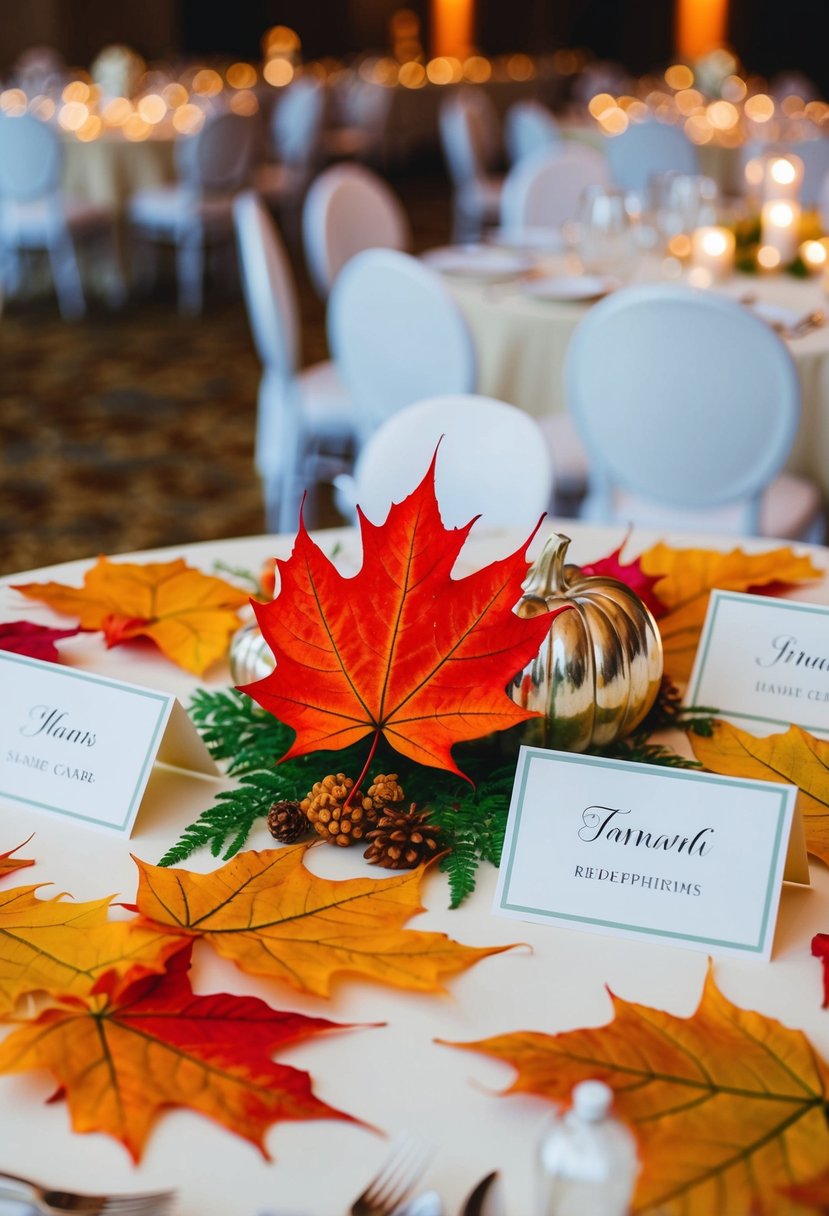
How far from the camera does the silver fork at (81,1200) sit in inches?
26.6

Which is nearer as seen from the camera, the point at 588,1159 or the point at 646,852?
the point at 588,1159

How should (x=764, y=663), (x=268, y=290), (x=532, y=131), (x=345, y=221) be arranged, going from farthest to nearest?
(x=532, y=131), (x=345, y=221), (x=268, y=290), (x=764, y=663)

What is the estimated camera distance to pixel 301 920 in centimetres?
90

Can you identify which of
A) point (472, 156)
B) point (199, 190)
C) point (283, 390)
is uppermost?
point (472, 156)

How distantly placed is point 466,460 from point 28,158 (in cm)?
485

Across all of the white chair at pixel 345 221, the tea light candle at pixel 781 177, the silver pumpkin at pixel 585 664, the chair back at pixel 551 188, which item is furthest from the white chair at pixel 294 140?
the silver pumpkin at pixel 585 664

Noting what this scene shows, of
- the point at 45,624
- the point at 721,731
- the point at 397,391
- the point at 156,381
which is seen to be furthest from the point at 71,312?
the point at 721,731

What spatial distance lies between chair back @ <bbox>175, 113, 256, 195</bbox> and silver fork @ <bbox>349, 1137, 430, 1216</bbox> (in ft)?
20.3

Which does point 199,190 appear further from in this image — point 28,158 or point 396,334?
point 396,334

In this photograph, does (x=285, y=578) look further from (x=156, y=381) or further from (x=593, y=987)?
(x=156, y=381)

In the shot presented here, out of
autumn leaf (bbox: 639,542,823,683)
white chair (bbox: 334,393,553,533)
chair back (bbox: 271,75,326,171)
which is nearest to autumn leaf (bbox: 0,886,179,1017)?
autumn leaf (bbox: 639,542,823,683)

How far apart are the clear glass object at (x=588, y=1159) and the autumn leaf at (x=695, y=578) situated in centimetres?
70

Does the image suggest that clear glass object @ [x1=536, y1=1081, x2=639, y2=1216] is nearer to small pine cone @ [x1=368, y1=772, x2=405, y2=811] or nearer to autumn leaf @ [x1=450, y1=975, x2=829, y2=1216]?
autumn leaf @ [x1=450, y1=975, x2=829, y2=1216]

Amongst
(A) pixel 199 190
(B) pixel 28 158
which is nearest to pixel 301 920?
(B) pixel 28 158
